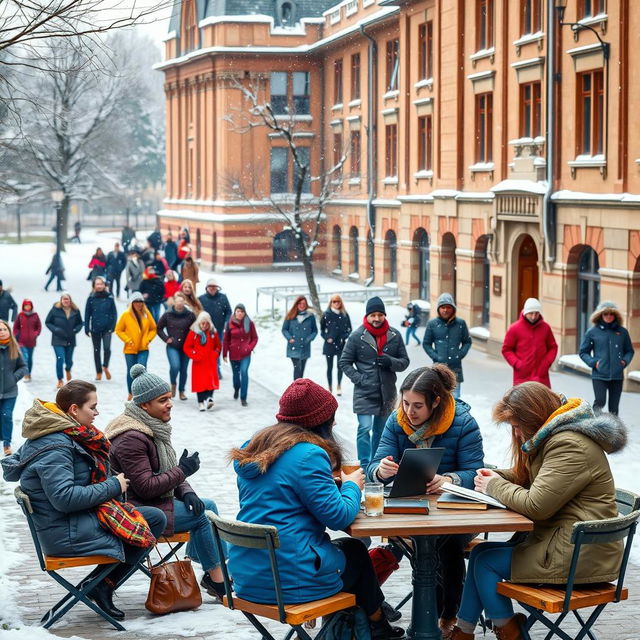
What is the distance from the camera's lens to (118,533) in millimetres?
7898

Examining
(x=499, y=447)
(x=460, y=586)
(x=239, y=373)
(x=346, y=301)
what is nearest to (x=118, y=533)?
(x=460, y=586)

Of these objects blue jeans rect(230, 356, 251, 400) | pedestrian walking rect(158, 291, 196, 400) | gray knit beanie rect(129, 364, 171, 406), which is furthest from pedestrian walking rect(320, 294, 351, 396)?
gray knit beanie rect(129, 364, 171, 406)

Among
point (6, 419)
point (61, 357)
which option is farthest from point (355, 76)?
point (6, 419)

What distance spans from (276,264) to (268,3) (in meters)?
10.4

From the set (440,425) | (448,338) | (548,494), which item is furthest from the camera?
(448,338)

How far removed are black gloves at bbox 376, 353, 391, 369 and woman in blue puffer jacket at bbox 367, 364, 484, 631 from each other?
5.40 metres

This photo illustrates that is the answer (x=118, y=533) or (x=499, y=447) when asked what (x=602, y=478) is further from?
(x=499, y=447)

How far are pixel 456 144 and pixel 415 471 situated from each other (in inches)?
906

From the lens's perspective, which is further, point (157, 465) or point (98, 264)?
point (98, 264)

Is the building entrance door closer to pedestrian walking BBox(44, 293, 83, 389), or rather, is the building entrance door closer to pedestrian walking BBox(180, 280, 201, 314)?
pedestrian walking BBox(180, 280, 201, 314)

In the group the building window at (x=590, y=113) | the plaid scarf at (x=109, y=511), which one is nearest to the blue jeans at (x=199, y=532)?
the plaid scarf at (x=109, y=511)

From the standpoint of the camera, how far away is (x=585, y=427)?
670 cm

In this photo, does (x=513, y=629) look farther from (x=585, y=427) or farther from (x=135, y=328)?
(x=135, y=328)

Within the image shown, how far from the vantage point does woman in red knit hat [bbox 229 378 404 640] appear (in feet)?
21.6
